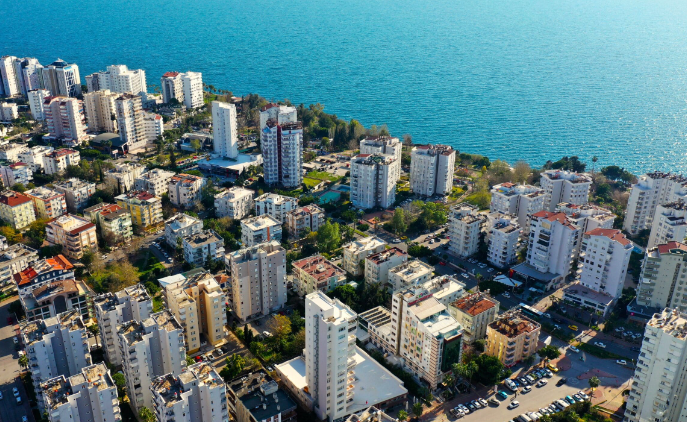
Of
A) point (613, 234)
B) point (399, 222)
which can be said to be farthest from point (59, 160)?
point (613, 234)

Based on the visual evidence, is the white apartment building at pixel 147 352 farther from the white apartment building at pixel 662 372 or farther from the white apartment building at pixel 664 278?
the white apartment building at pixel 664 278

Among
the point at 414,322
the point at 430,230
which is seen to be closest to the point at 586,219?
the point at 430,230

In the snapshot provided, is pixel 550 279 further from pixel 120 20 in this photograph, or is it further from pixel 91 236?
A: pixel 120 20

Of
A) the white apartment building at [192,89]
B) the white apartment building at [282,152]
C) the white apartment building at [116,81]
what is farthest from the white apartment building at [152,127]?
the white apartment building at [282,152]

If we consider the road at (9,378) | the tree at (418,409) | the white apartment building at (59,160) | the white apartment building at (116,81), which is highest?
the white apartment building at (116,81)

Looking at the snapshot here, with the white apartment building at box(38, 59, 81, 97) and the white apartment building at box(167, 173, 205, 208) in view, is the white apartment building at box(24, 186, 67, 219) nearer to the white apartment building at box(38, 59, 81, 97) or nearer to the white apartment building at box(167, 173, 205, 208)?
the white apartment building at box(167, 173, 205, 208)
